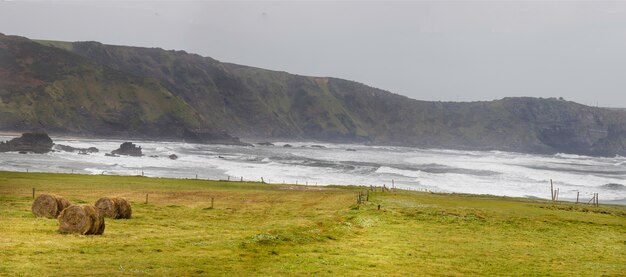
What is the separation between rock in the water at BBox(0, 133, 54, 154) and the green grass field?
8468 cm

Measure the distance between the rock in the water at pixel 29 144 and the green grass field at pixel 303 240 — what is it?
84675mm

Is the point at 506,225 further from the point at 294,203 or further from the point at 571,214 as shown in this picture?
the point at 294,203

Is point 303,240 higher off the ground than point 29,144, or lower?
lower

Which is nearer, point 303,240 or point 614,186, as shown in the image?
point 303,240

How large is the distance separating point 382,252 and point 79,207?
48.1ft

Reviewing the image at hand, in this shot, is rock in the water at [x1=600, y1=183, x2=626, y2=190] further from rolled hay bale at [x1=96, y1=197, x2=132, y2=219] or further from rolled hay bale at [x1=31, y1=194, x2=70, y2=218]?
rolled hay bale at [x1=31, y1=194, x2=70, y2=218]

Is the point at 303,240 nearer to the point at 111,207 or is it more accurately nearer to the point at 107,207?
the point at 111,207

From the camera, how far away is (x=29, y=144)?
134 meters

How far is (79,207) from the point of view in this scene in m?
25.5

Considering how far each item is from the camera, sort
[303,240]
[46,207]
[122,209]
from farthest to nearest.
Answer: [122,209], [46,207], [303,240]

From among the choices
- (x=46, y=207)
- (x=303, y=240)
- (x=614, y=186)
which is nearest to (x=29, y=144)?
(x=46, y=207)

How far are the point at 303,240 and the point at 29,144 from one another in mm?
125410

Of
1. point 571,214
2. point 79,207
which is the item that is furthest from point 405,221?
point 79,207

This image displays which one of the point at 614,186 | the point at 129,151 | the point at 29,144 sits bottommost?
the point at 614,186
